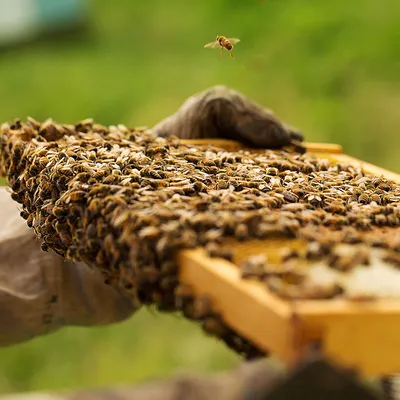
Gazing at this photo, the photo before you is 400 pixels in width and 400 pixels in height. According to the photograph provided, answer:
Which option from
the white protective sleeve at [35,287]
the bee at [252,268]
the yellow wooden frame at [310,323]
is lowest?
the white protective sleeve at [35,287]

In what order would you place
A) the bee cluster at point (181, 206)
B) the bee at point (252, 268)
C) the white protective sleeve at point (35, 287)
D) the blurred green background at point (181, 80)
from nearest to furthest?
the bee at point (252, 268)
the bee cluster at point (181, 206)
the white protective sleeve at point (35, 287)
the blurred green background at point (181, 80)

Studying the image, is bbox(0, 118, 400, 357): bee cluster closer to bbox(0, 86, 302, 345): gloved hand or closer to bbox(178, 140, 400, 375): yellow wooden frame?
bbox(178, 140, 400, 375): yellow wooden frame

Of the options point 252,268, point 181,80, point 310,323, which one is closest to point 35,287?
point 252,268

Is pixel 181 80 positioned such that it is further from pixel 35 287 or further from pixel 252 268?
pixel 252 268

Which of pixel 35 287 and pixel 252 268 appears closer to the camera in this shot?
pixel 252 268

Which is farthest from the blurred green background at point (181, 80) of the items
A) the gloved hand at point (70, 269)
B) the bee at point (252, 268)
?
the bee at point (252, 268)

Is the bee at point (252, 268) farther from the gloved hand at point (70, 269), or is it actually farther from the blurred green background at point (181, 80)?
the blurred green background at point (181, 80)

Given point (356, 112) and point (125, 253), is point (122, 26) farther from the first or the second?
point (125, 253)
